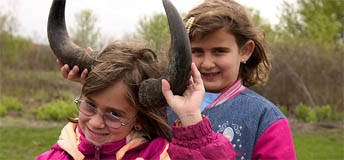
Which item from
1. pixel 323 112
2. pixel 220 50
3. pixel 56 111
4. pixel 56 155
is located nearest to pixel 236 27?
pixel 220 50

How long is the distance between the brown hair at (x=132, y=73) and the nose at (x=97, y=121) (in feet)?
0.50

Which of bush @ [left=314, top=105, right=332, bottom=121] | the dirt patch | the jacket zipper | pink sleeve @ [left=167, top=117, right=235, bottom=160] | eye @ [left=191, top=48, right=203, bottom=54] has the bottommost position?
bush @ [left=314, top=105, right=332, bottom=121]

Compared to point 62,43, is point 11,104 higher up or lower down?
lower down

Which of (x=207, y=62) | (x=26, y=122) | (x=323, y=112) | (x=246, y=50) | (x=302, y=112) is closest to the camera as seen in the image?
(x=207, y=62)

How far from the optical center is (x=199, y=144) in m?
2.01

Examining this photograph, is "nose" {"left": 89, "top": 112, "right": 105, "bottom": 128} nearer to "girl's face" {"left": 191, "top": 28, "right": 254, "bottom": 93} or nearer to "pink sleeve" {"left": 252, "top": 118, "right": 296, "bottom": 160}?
"girl's face" {"left": 191, "top": 28, "right": 254, "bottom": 93}

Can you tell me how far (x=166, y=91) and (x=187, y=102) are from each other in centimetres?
14

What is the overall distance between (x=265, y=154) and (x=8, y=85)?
43.8 ft

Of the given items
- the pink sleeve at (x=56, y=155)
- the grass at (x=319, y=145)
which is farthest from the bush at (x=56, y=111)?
the pink sleeve at (x=56, y=155)

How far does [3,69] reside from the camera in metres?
14.1

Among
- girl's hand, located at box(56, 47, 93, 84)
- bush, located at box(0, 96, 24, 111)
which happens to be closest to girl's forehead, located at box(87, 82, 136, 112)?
girl's hand, located at box(56, 47, 93, 84)

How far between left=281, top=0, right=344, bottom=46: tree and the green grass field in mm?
6667

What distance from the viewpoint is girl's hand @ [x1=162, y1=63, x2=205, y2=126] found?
1.97 m

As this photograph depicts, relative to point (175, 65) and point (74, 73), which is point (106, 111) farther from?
point (175, 65)
